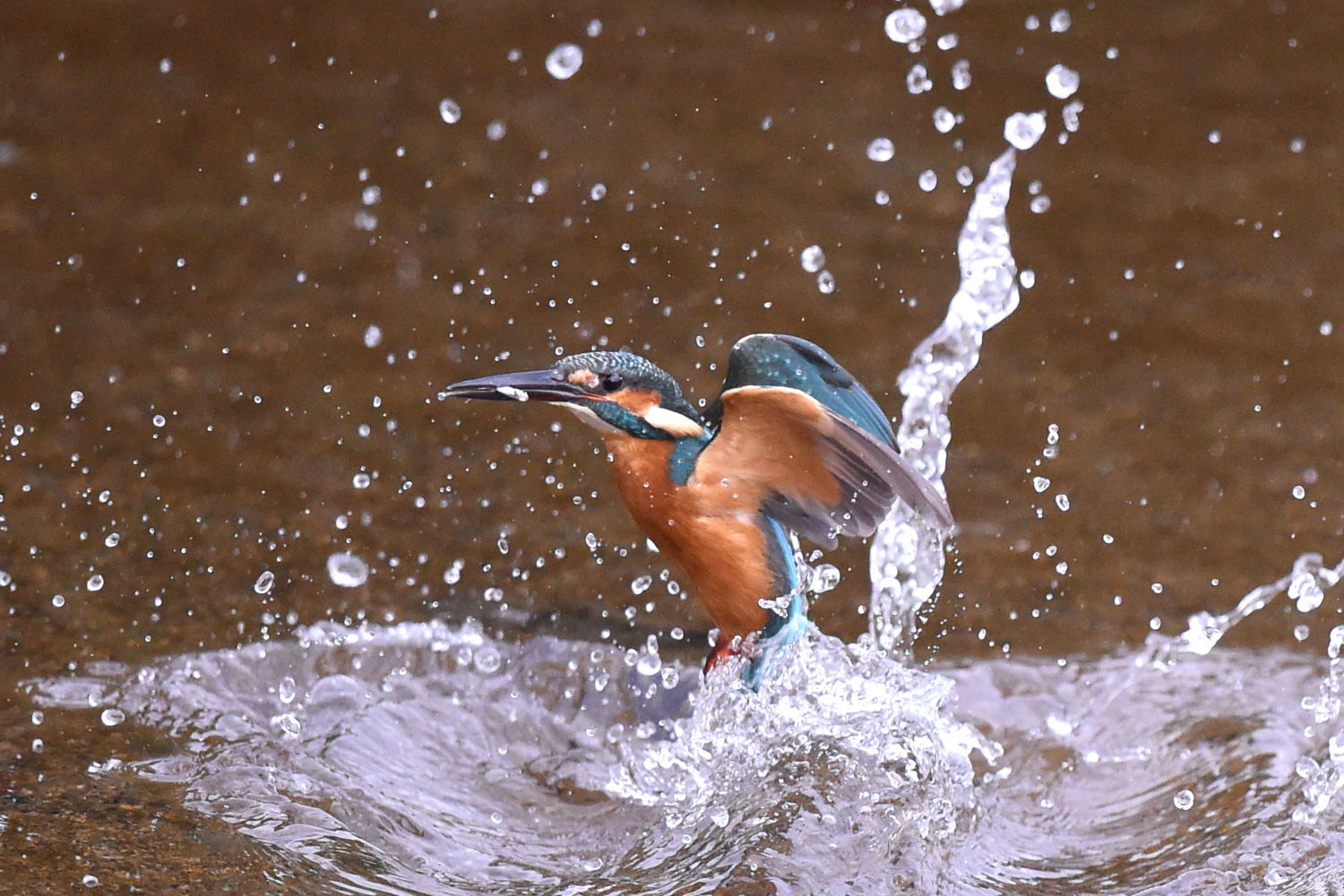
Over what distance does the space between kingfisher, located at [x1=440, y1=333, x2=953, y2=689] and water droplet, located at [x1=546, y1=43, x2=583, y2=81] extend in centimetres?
357

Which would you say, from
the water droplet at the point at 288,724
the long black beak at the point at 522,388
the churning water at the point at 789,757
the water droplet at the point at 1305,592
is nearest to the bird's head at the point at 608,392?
the long black beak at the point at 522,388

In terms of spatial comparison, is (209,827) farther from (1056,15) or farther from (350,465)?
(1056,15)

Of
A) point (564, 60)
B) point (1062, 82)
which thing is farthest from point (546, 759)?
point (1062, 82)

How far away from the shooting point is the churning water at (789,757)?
2.53 m

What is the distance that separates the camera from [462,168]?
578cm

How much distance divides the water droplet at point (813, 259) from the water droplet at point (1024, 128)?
778 mm

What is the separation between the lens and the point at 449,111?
594 centimetres

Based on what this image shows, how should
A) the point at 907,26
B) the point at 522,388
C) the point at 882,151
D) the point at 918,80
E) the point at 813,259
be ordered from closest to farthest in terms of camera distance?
the point at 522,388 < the point at 813,259 < the point at 882,151 < the point at 918,80 < the point at 907,26

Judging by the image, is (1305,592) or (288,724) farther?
(1305,592)

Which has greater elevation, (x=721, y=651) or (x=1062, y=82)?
(x=1062, y=82)

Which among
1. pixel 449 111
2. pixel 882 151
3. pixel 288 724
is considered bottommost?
pixel 288 724

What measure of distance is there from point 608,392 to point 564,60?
12.2ft

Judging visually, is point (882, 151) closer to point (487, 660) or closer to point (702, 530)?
point (487, 660)

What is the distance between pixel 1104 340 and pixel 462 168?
2.44m
